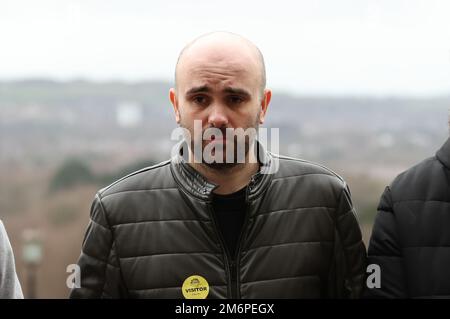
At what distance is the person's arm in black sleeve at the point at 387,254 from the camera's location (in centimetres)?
235

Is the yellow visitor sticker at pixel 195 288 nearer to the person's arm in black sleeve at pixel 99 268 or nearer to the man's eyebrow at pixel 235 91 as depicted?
the person's arm in black sleeve at pixel 99 268

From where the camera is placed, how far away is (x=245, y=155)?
98.7 inches

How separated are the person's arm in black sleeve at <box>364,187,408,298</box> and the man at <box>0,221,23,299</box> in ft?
4.04

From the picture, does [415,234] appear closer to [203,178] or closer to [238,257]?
[238,257]

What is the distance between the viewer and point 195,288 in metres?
2.40

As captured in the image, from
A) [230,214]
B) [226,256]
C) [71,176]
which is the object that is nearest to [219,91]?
[230,214]

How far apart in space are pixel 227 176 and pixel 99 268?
561 millimetres

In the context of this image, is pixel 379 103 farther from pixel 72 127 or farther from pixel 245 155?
pixel 245 155

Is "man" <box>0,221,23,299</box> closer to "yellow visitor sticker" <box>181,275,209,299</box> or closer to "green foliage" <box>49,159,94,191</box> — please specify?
"yellow visitor sticker" <box>181,275,209,299</box>

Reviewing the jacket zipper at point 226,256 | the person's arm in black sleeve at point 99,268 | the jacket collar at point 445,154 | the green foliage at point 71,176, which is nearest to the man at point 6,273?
the person's arm in black sleeve at point 99,268
